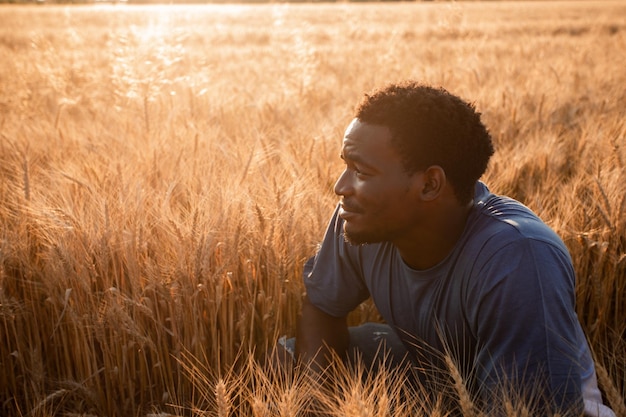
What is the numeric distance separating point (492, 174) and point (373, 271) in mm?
1099

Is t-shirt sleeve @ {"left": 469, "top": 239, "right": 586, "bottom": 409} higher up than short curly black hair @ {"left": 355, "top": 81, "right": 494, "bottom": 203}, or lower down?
lower down

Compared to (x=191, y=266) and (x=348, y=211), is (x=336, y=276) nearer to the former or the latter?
(x=348, y=211)

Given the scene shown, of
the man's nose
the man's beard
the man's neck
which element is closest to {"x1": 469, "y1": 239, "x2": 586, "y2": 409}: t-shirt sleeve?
the man's neck

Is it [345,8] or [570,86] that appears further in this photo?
[345,8]

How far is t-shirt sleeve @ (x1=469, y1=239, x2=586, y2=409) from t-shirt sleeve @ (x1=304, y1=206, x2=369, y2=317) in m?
0.53

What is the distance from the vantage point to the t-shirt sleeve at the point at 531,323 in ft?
4.13

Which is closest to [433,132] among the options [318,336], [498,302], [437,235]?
[437,235]

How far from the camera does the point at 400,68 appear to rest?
5637 mm

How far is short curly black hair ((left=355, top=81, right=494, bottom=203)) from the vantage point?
5.06ft

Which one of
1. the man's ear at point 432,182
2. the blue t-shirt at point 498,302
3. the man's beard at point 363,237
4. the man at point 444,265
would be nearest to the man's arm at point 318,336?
the man at point 444,265

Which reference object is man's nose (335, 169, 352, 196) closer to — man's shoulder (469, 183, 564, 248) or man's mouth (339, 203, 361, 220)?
man's mouth (339, 203, 361, 220)

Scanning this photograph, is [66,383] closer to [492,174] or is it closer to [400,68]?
[492,174]

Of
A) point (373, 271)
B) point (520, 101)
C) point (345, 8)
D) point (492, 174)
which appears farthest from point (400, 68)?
point (373, 271)

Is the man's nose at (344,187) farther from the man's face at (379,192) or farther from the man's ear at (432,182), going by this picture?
the man's ear at (432,182)
